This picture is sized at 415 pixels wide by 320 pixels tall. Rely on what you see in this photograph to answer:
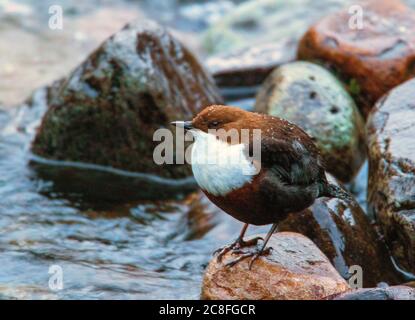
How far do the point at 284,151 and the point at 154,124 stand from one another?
2663 mm

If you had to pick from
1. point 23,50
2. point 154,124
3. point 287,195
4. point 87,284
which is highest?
point 23,50

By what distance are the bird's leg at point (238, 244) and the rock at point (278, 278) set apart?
0.11ft

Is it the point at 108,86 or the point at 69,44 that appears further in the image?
the point at 69,44

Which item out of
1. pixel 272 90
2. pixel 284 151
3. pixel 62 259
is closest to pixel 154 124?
pixel 272 90

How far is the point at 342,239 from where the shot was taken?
5.28m

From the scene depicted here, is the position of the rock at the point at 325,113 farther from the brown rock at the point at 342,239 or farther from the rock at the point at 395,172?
the brown rock at the point at 342,239

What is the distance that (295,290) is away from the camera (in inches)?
169

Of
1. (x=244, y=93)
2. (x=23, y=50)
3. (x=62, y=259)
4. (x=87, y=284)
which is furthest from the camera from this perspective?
(x=23, y=50)

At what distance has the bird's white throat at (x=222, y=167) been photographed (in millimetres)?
3994

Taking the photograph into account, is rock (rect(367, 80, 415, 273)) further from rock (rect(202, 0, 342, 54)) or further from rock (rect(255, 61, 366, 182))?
rock (rect(202, 0, 342, 54))

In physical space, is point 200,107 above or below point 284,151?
above

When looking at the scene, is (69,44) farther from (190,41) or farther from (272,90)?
(272,90)

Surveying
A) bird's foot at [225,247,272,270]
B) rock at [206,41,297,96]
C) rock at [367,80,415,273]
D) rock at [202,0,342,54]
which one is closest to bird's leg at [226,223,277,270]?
bird's foot at [225,247,272,270]

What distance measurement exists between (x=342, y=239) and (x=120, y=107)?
248 centimetres
